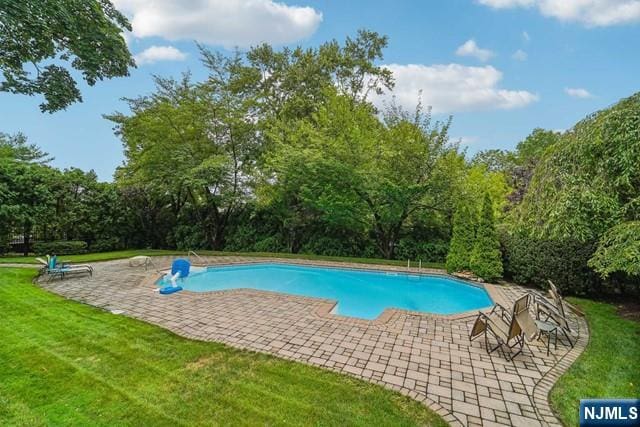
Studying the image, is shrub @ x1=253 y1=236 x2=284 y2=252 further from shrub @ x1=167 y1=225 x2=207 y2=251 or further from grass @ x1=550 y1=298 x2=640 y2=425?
grass @ x1=550 y1=298 x2=640 y2=425

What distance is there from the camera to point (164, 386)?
3611mm

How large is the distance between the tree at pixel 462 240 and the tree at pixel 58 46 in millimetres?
10932

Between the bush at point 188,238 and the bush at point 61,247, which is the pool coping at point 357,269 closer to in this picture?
the bush at point 188,238

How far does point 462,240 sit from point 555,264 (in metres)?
2.97

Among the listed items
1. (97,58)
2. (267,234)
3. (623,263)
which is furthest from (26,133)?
(623,263)

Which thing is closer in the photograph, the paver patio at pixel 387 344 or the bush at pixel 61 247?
the paver patio at pixel 387 344

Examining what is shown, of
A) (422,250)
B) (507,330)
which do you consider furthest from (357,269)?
(507,330)

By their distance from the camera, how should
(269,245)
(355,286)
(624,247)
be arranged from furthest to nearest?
(269,245)
(355,286)
(624,247)

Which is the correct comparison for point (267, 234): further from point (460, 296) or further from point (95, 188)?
point (460, 296)

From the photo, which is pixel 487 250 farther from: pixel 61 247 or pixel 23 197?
pixel 23 197

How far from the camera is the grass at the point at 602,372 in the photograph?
3.59 meters

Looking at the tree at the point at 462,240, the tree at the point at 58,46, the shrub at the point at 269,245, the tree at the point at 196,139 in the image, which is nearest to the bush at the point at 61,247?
the tree at the point at 196,139

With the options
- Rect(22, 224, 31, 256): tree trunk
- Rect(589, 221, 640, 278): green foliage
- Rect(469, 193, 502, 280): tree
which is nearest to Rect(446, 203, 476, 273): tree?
Rect(469, 193, 502, 280): tree

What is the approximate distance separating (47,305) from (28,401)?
4098mm
